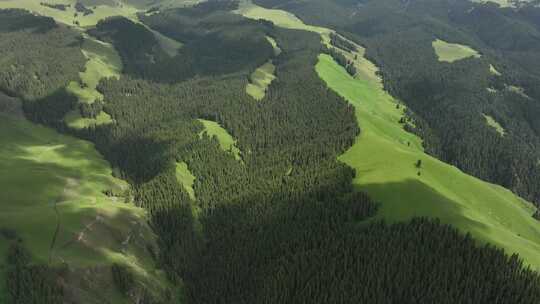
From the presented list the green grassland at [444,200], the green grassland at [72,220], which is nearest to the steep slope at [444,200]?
the green grassland at [444,200]

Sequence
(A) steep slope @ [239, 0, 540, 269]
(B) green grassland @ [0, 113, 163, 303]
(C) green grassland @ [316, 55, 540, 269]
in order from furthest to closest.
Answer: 1. (A) steep slope @ [239, 0, 540, 269]
2. (C) green grassland @ [316, 55, 540, 269]
3. (B) green grassland @ [0, 113, 163, 303]

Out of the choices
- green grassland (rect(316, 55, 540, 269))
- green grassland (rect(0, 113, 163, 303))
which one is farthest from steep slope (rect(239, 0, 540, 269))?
green grassland (rect(0, 113, 163, 303))

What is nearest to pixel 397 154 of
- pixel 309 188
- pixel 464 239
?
pixel 309 188

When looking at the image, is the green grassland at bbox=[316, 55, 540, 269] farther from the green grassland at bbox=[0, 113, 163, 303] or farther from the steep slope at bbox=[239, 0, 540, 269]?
the green grassland at bbox=[0, 113, 163, 303]

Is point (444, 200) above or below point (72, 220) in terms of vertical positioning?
above

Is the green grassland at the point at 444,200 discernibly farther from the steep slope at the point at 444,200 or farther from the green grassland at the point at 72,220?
the green grassland at the point at 72,220

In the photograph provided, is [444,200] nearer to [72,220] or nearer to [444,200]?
[444,200]

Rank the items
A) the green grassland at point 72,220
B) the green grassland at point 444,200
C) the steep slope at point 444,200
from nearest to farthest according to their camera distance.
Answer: the green grassland at point 72,220 → the green grassland at point 444,200 → the steep slope at point 444,200

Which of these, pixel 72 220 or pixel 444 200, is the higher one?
pixel 444 200

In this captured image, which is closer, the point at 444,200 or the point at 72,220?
the point at 72,220

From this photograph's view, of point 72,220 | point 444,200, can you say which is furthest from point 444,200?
point 72,220

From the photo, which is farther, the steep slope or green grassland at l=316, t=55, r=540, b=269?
the steep slope
